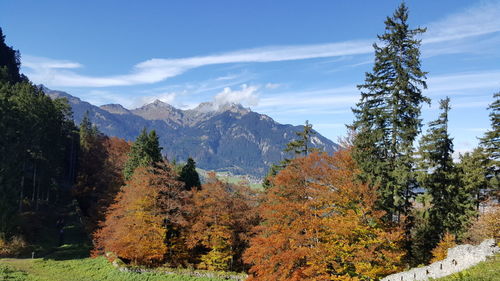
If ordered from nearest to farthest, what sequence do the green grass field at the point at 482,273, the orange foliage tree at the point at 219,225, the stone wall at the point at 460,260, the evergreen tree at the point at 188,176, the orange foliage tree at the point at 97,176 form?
the green grass field at the point at 482,273 < the stone wall at the point at 460,260 < the orange foliage tree at the point at 219,225 < the evergreen tree at the point at 188,176 < the orange foliage tree at the point at 97,176

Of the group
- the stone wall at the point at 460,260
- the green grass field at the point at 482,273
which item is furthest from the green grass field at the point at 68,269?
the green grass field at the point at 482,273

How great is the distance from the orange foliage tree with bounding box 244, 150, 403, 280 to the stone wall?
4.69 m

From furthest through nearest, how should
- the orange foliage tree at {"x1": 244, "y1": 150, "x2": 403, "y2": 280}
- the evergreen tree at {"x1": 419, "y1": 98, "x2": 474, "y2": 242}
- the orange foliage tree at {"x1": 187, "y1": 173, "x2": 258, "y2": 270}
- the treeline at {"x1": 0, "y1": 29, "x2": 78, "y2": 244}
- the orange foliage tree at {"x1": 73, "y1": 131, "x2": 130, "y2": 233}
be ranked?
the orange foliage tree at {"x1": 73, "y1": 131, "x2": 130, "y2": 233} < the treeline at {"x1": 0, "y1": 29, "x2": 78, "y2": 244} < the orange foliage tree at {"x1": 187, "y1": 173, "x2": 258, "y2": 270} < the evergreen tree at {"x1": 419, "y1": 98, "x2": 474, "y2": 242} < the orange foliage tree at {"x1": 244, "y1": 150, "x2": 403, "y2": 280}

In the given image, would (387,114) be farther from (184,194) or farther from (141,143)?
(141,143)

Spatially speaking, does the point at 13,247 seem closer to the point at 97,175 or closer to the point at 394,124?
the point at 97,175

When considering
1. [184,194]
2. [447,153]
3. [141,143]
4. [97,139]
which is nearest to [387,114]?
[447,153]

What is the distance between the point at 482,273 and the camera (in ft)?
52.4

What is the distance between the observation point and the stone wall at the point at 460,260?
59.2 ft

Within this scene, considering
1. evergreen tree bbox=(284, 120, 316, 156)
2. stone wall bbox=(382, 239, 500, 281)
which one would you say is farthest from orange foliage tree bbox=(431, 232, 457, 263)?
evergreen tree bbox=(284, 120, 316, 156)

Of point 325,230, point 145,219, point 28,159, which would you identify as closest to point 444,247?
point 325,230

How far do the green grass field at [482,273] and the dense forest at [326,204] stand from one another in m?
6.73

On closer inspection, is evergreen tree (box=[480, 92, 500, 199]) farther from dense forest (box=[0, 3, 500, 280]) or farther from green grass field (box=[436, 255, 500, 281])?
green grass field (box=[436, 255, 500, 281])

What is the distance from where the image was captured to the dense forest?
2661cm

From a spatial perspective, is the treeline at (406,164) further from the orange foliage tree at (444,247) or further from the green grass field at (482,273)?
the green grass field at (482,273)
